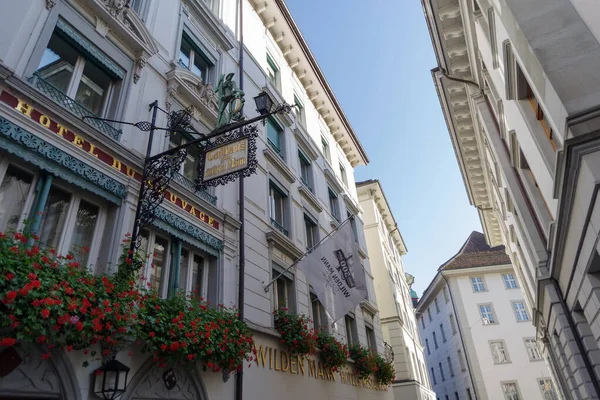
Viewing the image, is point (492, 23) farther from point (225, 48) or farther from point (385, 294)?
point (385, 294)

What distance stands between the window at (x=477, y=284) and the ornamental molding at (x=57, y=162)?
39.6m

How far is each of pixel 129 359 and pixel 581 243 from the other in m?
7.80

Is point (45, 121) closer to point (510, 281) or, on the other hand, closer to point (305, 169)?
point (305, 169)

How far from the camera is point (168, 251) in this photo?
849 cm

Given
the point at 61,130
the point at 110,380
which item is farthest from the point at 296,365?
the point at 61,130

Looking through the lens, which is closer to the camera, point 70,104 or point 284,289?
point 70,104

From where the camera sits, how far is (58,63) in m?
7.56

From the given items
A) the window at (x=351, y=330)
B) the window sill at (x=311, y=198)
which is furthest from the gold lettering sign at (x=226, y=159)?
the window at (x=351, y=330)

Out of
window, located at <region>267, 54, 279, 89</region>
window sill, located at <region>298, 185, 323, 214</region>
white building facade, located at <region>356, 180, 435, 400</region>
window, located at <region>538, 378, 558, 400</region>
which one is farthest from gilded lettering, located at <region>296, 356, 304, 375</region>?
window, located at <region>538, 378, 558, 400</region>

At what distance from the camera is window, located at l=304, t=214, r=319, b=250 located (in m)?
16.3

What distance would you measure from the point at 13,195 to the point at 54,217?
0.69m

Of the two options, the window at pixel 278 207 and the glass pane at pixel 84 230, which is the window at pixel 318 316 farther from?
the glass pane at pixel 84 230

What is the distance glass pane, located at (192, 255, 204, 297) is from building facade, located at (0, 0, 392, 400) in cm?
4

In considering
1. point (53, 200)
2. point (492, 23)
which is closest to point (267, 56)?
point (492, 23)
